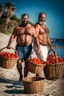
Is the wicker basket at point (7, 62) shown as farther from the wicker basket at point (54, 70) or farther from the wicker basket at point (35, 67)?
the wicker basket at point (54, 70)

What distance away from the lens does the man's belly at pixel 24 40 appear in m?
3.59

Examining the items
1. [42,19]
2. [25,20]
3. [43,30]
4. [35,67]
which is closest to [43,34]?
[43,30]

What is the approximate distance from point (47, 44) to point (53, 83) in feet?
1.82

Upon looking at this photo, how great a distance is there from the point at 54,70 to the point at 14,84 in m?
0.61

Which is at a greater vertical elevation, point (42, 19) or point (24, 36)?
point (42, 19)

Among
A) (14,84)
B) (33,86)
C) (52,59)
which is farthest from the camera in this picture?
(14,84)

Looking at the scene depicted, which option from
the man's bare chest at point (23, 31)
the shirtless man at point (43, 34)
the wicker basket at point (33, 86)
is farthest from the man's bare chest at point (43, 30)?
the wicker basket at point (33, 86)

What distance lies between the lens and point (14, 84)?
3.64 meters

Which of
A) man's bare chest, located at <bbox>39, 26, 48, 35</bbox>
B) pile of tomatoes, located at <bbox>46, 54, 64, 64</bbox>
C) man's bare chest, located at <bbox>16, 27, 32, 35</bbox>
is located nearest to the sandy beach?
man's bare chest, located at <bbox>16, 27, 32, 35</bbox>

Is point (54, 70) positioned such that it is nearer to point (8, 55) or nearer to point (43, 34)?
point (43, 34)

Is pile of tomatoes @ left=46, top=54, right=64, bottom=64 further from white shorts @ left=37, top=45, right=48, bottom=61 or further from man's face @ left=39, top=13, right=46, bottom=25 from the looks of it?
man's face @ left=39, top=13, right=46, bottom=25

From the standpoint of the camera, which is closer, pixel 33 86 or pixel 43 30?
pixel 33 86

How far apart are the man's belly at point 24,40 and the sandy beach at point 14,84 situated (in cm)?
8

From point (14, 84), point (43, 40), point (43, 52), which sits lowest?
point (14, 84)
